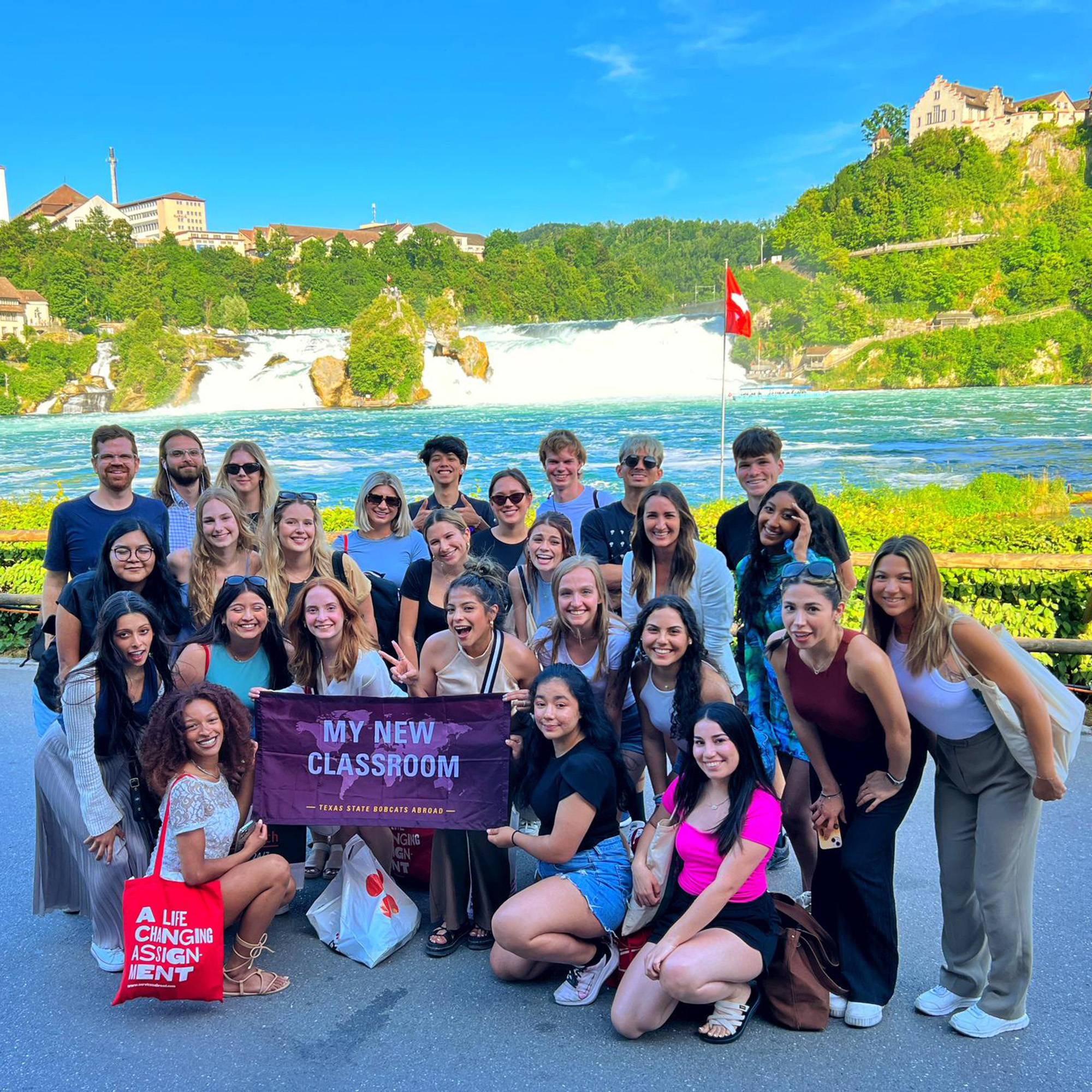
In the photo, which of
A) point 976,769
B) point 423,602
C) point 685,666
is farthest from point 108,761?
point 976,769

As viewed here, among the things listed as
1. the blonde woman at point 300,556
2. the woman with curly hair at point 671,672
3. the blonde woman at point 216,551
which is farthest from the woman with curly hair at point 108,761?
the woman with curly hair at point 671,672

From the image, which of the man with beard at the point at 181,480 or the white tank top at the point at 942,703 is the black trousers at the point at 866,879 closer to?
the white tank top at the point at 942,703

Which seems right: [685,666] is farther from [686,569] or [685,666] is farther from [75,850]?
[75,850]

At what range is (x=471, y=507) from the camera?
19.7 feet

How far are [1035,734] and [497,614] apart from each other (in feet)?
7.07

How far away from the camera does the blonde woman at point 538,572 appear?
453 centimetres

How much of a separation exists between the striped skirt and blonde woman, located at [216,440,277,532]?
173 centimetres

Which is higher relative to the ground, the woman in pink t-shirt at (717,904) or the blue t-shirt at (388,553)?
the blue t-shirt at (388,553)

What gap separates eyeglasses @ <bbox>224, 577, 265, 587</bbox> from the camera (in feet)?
12.8

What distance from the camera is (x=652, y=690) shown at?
12.4 feet

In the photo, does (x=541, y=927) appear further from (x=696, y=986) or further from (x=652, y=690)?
(x=652, y=690)

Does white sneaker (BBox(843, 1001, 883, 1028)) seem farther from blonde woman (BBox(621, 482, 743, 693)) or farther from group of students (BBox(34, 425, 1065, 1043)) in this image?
blonde woman (BBox(621, 482, 743, 693))

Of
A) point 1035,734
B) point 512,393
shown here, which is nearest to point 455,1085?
point 1035,734

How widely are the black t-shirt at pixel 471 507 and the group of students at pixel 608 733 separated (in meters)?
1.29
